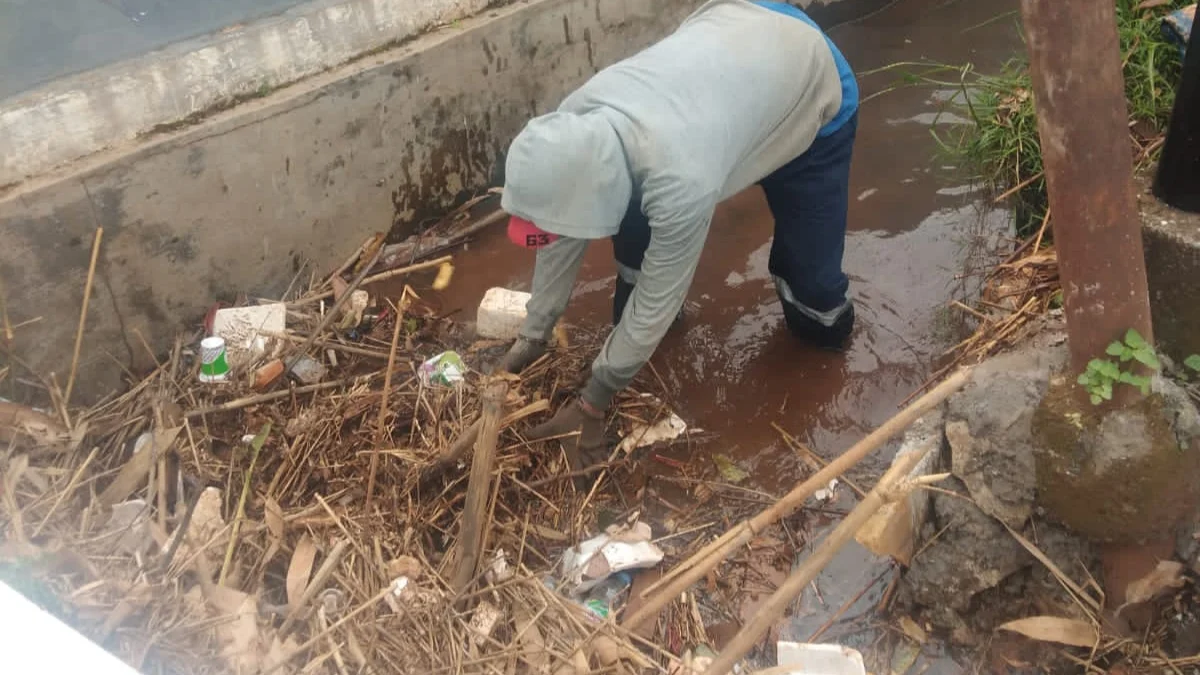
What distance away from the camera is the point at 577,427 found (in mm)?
3354

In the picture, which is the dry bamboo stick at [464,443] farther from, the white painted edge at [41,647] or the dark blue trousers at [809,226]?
the white painted edge at [41,647]

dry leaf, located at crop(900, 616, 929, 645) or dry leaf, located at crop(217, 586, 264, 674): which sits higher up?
dry leaf, located at crop(217, 586, 264, 674)

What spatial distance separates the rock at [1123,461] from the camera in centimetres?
230

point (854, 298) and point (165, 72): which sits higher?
point (165, 72)

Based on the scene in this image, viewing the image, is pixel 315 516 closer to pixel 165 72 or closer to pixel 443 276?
pixel 443 276

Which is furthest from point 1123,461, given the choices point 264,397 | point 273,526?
point 264,397

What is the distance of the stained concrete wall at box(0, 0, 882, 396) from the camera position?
3.47 m

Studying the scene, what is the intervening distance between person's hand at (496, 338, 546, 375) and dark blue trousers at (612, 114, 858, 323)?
1.70ft

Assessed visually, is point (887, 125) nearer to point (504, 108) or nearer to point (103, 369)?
point (504, 108)

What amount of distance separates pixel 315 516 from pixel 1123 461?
2536 millimetres

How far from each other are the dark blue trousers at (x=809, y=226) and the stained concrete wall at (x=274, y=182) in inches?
57.1

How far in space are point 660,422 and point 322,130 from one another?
6.87 ft

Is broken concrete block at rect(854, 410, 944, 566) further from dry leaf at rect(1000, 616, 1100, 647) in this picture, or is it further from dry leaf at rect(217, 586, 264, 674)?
dry leaf at rect(217, 586, 264, 674)

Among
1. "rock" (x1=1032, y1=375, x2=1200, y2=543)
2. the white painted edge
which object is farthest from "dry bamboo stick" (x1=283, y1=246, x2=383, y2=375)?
"rock" (x1=1032, y1=375, x2=1200, y2=543)
